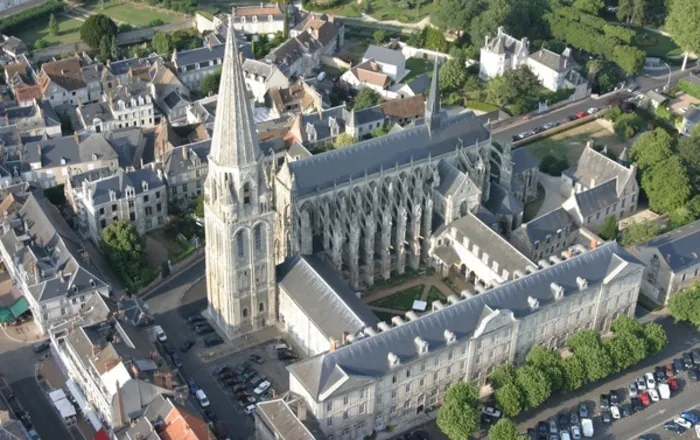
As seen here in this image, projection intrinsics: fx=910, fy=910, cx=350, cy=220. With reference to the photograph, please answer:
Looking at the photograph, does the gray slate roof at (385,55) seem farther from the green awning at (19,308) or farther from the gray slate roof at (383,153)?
the green awning at (19,308)

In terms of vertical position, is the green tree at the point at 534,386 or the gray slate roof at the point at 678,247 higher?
the gray slate roof at the point at 678,247

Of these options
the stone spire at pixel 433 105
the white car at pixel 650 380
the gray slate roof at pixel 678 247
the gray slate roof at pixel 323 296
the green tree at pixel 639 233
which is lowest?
the white car at pixel 650 380

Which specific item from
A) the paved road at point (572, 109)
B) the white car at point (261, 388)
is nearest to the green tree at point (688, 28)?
the paved road at point (572, 109)

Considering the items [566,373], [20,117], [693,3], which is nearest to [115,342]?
[566,373]

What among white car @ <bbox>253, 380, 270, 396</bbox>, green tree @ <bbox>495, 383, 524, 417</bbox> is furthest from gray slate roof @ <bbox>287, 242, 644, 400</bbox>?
white car @ <bbox>253, 380, 270, 396</bbox>

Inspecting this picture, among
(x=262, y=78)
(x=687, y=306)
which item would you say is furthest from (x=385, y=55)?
(x=687, y=306)

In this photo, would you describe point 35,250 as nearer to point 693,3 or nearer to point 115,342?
point 115,342

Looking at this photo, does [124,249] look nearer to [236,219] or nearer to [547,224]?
[236,219]

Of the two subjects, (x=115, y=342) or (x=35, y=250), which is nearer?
(x=115, y=342)
